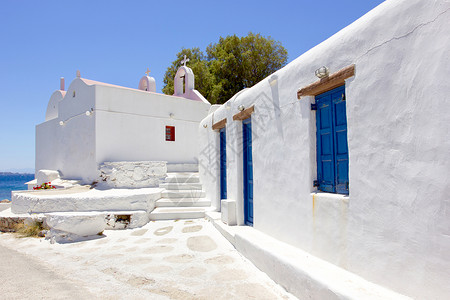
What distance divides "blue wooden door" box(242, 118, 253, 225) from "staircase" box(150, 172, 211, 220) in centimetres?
220

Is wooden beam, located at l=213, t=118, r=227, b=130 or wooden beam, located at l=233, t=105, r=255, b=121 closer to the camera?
wooden beam, located at l=233, t=105, r=255, b=121

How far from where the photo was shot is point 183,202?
9.08 metres

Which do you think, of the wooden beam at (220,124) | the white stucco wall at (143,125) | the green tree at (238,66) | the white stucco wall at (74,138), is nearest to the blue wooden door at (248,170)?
the wooden beam at (220,124)

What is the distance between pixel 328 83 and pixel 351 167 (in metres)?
1.11

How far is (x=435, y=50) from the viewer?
2391 millimetres

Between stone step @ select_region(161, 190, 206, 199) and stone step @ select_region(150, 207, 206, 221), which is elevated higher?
stone step @ select_region(161, 190, 206, 199)

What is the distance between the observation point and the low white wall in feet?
32.6

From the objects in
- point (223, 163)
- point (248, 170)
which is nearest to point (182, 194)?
point (223, 163)

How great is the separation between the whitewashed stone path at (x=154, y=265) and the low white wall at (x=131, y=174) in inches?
119

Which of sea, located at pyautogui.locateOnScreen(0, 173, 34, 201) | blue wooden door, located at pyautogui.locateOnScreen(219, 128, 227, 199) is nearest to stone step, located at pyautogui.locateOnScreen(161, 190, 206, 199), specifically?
blue wooden door, located at pyautogui.locateOnScreen(219, 128, 227, 199)

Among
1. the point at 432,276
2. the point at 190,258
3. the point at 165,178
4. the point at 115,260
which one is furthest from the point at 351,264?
the point at 165,178

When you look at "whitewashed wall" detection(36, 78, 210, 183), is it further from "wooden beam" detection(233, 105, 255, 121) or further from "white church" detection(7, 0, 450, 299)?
"wooden beam" detection(233, 105, 255, 121)

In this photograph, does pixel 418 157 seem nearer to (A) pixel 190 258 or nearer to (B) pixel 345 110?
(B) pixel 345 110

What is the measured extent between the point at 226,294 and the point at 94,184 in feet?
26.5
